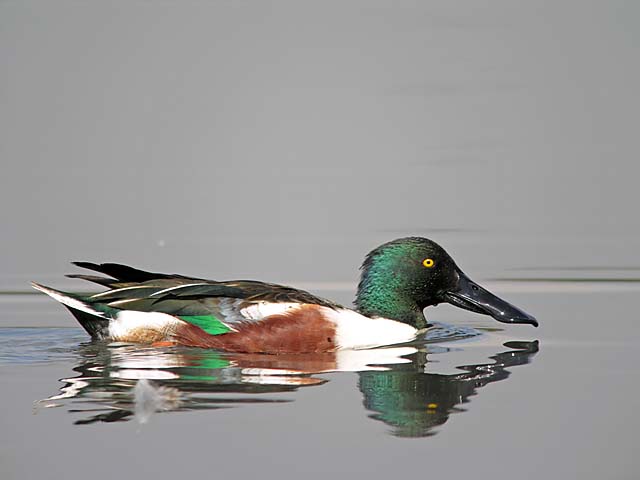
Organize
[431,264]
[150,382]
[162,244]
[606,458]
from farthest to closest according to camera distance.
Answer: [162,244] < [431,264] < [150,382] < [606,458]

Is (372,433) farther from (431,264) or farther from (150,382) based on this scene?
(431,264)

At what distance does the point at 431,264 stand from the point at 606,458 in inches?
138

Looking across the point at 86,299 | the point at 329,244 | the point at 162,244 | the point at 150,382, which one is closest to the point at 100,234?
the point at 162,244

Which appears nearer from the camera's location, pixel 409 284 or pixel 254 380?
pixel 254 380

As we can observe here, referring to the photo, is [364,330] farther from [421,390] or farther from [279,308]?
[421,390]

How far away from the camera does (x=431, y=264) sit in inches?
363

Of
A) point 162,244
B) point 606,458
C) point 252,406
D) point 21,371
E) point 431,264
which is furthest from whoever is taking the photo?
point 162,244

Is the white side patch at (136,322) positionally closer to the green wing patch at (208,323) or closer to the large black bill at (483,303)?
the green wing patch at (208,323)

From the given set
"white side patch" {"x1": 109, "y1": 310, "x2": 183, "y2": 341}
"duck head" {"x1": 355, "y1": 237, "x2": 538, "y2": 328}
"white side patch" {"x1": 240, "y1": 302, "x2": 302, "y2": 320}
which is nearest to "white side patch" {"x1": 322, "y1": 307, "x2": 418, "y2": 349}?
"duck head" {"x1": 355, "y1": 237, "x2": 538, "y2": 328}

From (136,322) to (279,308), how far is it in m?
0.97

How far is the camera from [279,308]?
860 centimetres

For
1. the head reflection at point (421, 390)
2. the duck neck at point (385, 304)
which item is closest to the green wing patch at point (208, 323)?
the duck neck at point (385, 304)

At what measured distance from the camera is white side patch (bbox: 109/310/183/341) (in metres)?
8.76

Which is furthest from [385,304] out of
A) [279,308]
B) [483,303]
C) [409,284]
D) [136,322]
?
[136,322]
